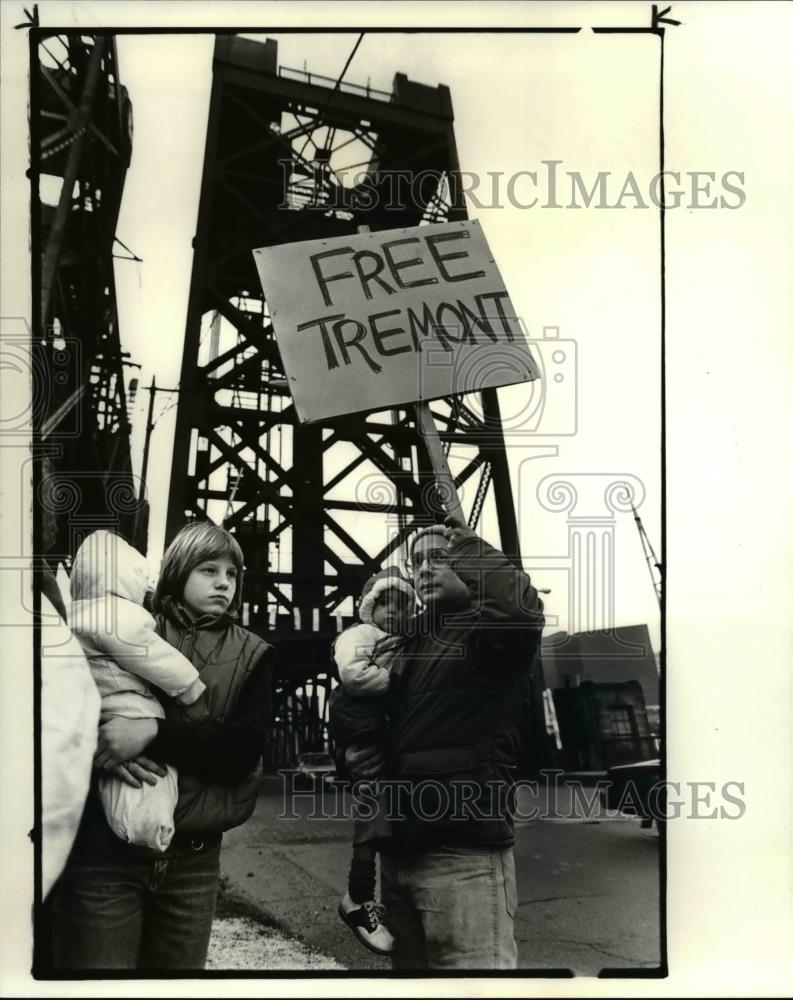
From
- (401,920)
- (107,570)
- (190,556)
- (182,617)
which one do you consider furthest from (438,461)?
(401,920)

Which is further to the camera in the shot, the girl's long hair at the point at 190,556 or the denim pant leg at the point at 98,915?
the girl's long hair at the point at 190,556

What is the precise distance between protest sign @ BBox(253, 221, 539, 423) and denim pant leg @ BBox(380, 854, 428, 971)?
1874 mm

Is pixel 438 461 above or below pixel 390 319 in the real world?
below

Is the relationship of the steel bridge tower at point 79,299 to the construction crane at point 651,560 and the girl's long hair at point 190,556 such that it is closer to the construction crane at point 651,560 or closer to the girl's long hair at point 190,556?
the girl's long hair at point 190,556

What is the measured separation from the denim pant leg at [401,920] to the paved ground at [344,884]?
10 centimetres

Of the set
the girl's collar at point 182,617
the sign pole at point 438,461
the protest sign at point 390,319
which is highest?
the protest sign at point 390,319

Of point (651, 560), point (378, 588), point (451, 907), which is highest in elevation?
point (651, 560)

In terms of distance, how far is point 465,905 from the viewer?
3697 millimetres

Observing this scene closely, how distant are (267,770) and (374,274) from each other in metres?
2.14

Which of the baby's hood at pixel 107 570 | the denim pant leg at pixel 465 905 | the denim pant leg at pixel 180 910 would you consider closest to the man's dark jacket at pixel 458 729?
the denim pant leg at pixel 465 905

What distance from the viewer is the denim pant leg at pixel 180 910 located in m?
3.72

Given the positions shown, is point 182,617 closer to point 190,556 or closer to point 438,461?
point 190,556

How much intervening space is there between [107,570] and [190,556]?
0.34m

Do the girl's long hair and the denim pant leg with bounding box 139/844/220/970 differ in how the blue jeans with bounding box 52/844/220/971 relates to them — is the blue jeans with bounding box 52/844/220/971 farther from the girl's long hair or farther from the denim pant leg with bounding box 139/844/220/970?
the girl's long hair
